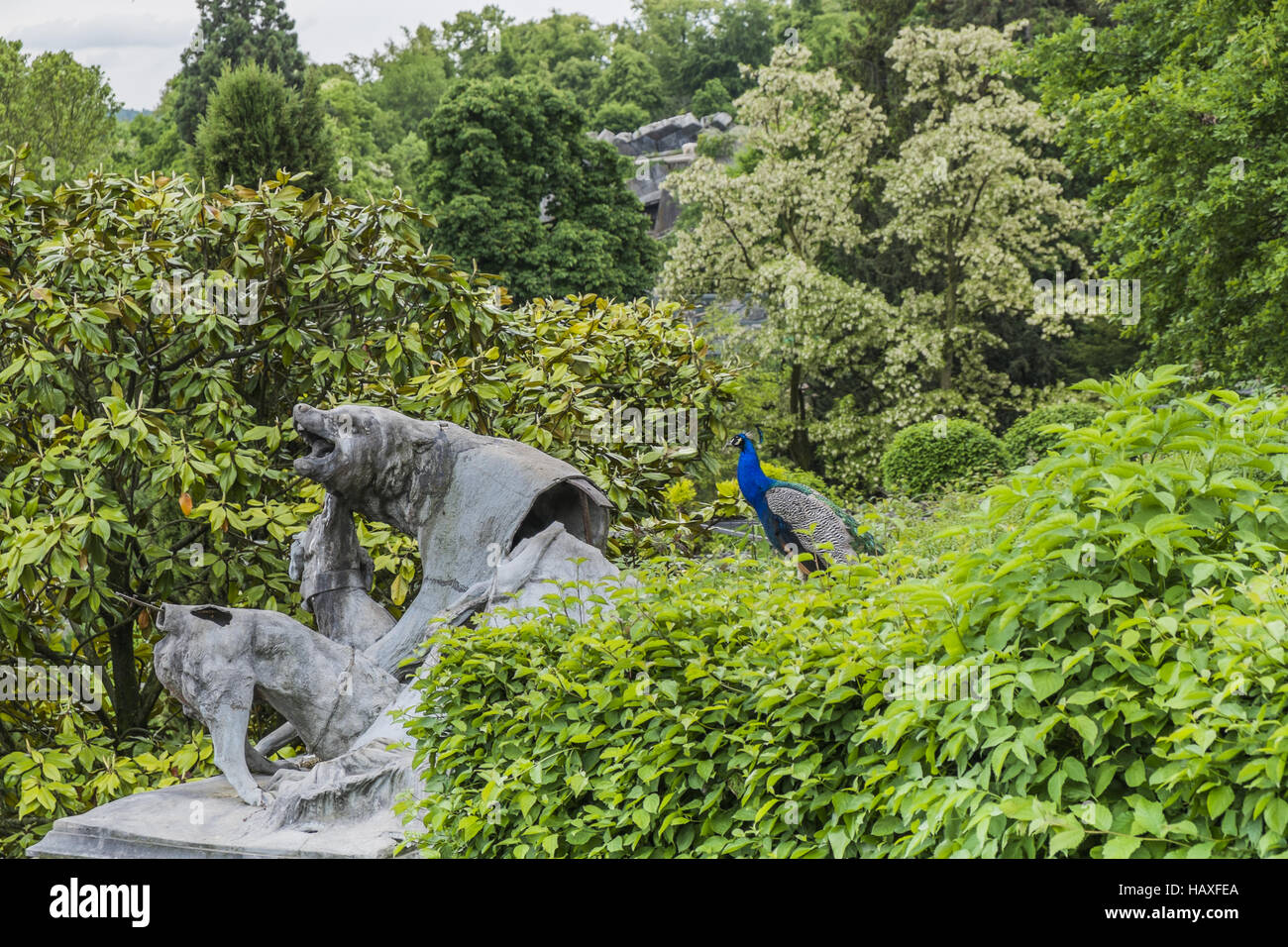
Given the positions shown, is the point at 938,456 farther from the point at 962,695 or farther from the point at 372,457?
the point at 962,695

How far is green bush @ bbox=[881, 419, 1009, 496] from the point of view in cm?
1775

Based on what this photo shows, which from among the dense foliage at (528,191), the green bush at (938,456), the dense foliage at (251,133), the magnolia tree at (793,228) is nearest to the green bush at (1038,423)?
the green bush at (938,456)

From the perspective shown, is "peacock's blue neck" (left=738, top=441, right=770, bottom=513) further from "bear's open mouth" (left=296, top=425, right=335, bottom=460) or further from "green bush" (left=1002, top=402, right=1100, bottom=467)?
"green bush" (left=1002, top=402, right=1100, bottom=467)

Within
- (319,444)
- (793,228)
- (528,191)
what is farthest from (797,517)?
(528,191)

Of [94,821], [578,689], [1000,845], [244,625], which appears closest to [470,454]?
[244,625]

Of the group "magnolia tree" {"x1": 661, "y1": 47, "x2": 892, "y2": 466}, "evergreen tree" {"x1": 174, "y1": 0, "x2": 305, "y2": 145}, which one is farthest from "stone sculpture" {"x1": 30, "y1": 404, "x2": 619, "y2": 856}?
"evergreen tree" {"x1": 174, "y1": 0, "x2": 305, "y2": 145}

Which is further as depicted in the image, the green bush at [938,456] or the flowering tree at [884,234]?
the flowering tree at [884,234]

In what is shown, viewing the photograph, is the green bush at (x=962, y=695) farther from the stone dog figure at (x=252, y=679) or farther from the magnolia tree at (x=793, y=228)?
the magnolia tree at (x=793, y=228)

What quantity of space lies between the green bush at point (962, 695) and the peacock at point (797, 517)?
5.80 feet

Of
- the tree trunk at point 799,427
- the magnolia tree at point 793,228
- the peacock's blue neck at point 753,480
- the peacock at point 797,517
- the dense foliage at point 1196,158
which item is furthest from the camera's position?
the tree trunk at point 799,427

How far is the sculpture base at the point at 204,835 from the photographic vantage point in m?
3.68

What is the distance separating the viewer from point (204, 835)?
379cm

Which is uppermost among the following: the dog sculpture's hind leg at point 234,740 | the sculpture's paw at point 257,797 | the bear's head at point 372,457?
the bear's head at point 372,457

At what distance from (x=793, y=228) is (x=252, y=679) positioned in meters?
20.8
